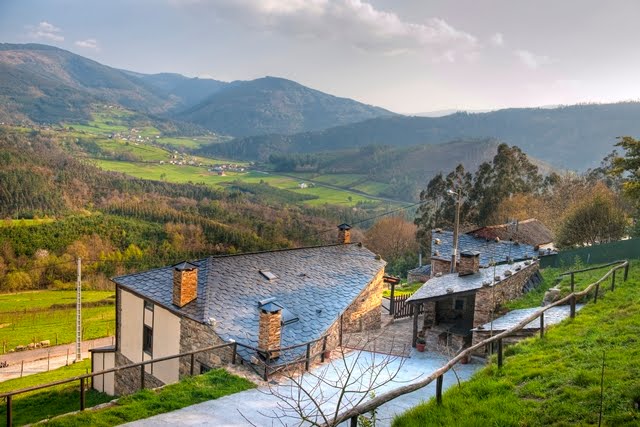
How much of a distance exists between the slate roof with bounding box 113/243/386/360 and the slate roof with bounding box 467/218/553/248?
39.9 feet

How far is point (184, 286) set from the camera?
54.1 ft

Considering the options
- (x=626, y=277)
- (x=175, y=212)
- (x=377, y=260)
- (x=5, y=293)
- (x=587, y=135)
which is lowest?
(x=5, y=293)

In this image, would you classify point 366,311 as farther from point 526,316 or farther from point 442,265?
point 442,265

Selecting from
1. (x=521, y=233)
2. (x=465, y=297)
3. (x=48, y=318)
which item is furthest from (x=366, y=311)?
(x=48, y=318)

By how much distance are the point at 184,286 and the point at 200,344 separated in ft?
6.87

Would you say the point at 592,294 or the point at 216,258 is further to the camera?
the point at 216,258

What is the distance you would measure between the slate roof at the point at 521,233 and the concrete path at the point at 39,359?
106 feet

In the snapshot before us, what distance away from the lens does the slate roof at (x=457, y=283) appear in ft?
56.2

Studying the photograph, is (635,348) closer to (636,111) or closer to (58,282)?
(58,282)

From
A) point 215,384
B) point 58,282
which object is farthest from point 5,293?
point 215,384

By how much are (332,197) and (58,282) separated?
66004mm

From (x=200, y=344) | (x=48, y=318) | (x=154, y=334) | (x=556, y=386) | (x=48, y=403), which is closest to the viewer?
(x=556, y=386)

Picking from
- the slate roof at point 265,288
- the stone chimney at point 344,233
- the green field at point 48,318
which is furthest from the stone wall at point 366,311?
the green field at point 48,318

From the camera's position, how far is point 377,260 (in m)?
24.7
